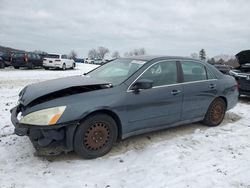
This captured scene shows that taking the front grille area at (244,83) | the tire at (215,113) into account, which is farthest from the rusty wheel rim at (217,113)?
the front grille area at (244,83)

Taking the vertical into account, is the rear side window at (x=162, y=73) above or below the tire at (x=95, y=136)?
above

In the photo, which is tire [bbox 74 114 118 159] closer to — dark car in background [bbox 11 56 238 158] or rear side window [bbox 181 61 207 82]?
dark car in background [bbox 11 56 238 158]

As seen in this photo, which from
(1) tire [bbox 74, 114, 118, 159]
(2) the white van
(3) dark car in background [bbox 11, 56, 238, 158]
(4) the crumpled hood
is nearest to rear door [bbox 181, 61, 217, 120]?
(3) dark car in background [bbox 11, 56, 238, 158]

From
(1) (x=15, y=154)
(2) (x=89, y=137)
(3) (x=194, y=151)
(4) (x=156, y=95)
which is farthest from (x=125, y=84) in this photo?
(1) (x=15, y=154)

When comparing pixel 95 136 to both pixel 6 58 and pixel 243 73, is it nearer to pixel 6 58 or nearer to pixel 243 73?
pixel 243 73

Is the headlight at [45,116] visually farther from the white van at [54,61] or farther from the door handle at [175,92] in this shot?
the white van at [54,61]

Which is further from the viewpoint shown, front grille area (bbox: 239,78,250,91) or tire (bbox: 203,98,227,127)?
front grille area (bbox: 239,78,250,91)

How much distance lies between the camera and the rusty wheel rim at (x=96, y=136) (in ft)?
12.9

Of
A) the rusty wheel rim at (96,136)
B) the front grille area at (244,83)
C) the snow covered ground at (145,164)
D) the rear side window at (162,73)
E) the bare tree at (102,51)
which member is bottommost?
the snow covered ground at (145,164)

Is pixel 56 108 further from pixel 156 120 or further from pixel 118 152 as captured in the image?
pixel 156 120

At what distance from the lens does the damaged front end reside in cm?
361

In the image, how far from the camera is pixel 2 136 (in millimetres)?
4715

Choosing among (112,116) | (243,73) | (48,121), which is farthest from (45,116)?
(243,73)

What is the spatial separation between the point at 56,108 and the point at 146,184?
1574mm
